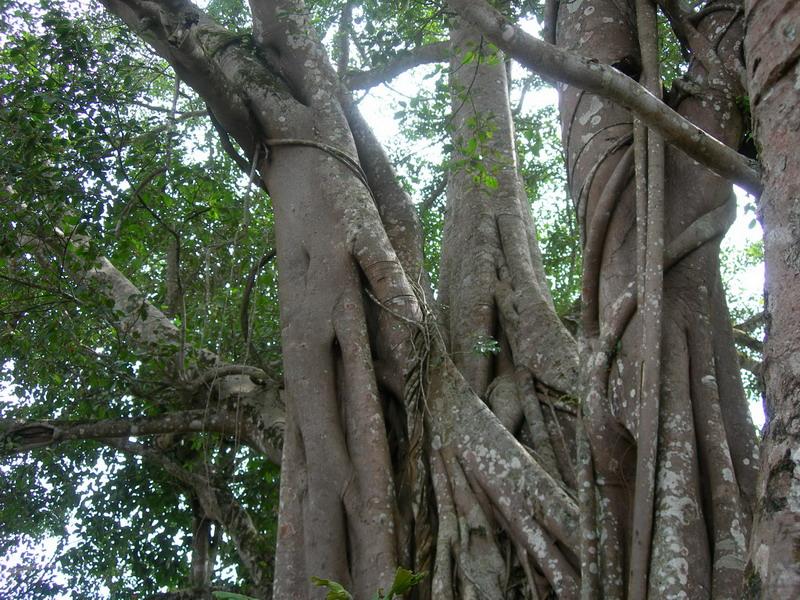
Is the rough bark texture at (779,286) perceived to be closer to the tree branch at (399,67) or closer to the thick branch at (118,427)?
the thick branch at (118,427)

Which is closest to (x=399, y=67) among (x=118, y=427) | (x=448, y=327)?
(x=448, y=327)

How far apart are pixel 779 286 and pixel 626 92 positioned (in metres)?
1.08

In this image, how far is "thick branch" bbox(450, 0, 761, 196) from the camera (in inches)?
100

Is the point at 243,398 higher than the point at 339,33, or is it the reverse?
the point at 339,33

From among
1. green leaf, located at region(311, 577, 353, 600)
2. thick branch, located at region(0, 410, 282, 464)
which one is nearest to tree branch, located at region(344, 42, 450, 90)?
thick branch, located at region(0, 410, 282, 464)

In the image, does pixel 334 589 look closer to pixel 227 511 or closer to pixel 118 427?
pixel 118 427

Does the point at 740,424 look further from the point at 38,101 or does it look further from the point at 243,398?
the point at 38,101

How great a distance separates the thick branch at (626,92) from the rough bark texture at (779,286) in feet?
1.91

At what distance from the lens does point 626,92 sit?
259 centimetres

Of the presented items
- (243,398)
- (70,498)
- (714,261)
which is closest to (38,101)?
(243,398)

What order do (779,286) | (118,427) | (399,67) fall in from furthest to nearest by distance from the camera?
(399,67) → (118,427) → (779,286)

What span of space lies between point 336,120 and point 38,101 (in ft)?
5.72

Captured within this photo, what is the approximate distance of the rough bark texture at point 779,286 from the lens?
1487 millimetres

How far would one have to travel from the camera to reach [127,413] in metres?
6.52
